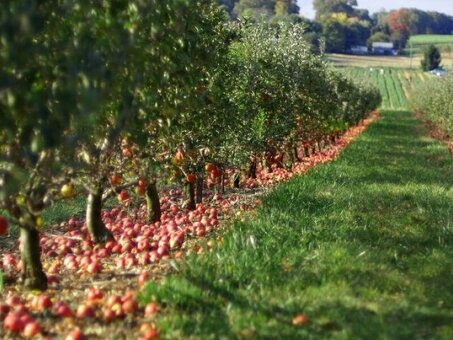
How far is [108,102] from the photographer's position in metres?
4.93

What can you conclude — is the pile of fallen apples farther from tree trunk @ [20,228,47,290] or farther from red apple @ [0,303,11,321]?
tree trunk @ [20,228,47,290]

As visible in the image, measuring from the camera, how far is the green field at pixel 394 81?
3007 inches

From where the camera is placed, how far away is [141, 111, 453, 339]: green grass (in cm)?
421

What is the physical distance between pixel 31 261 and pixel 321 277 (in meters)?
2.35

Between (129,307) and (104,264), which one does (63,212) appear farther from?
(129,307)

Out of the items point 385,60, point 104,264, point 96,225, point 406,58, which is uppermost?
point 96,225

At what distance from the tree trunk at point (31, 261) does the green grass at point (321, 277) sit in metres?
1.19

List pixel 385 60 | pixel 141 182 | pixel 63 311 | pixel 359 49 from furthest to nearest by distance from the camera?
pixel 359 49 → pixel 385 60 → pixel 141 182 → pixel 63 311

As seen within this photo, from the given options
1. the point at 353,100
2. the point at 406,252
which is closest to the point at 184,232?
the point at 406,252

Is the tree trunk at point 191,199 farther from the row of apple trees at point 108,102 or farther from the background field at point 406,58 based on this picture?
the background field at point 406,58

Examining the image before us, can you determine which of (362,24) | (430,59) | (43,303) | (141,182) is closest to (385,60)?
(430,59)

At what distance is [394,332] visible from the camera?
411 cm

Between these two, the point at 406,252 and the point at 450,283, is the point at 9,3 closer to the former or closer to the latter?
the point at 450,283

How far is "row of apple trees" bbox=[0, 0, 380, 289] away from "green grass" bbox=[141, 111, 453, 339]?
1197 millimetres
